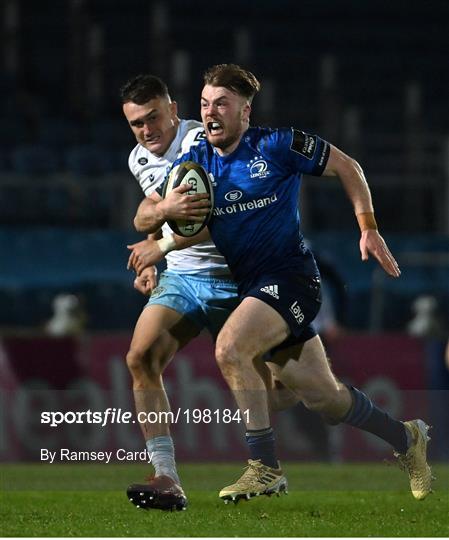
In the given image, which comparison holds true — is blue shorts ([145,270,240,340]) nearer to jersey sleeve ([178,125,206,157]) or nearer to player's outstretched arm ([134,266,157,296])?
player's outstretched arm ([134,266,157,296])

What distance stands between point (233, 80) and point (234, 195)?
597 millimetres

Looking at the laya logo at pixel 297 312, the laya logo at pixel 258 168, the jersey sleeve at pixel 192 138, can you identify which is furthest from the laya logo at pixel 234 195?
the laya logo at pixel 297 312

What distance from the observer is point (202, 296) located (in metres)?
7.52

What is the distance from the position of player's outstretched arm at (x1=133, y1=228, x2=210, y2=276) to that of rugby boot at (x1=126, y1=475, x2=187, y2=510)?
111 centimetres

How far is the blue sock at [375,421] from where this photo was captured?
7.45 meters

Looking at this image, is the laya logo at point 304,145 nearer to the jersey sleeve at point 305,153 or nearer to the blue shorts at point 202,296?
the jersey sleeve at point 305,153

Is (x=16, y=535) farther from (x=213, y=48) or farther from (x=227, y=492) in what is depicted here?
(x=213, y=48)

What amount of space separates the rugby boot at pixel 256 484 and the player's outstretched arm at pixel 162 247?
1.17 meters

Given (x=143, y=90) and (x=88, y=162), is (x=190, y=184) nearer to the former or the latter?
(x=143, y=90)

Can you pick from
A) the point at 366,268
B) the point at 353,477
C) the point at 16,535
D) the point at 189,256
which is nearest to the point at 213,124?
the point at 189,256

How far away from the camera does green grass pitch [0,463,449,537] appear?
6215mm

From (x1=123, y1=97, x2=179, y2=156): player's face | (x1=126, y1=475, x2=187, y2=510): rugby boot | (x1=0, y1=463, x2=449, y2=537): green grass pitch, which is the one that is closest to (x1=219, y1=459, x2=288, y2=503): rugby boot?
(x1=0, y1=463, x2=449, y2=537): green grass pitch
